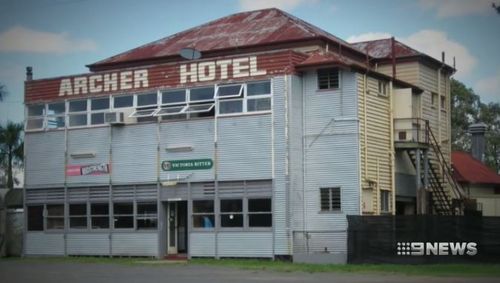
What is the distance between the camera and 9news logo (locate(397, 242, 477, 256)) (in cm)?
2821

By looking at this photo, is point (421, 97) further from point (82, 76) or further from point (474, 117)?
point (474, 117)

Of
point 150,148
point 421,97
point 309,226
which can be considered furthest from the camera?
point 421,97

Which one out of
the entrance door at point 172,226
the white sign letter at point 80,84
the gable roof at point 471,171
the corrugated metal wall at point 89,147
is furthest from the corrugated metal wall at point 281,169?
the gable roof at point 471,171

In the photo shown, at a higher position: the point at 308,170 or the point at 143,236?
the point at 308,170

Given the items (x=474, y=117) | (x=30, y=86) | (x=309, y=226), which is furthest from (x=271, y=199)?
(x=474, y=117)

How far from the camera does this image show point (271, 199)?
107ft

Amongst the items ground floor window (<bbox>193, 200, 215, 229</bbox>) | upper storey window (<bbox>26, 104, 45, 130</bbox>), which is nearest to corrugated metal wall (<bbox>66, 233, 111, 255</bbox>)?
ground floor window (<bbox>193, 200, 215, 229</bbox>)

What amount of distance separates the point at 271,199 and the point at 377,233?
5.06m

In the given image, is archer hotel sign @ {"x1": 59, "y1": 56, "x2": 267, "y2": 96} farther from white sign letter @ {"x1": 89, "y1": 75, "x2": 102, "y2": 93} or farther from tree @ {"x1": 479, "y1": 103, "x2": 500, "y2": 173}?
tree @ {"x1": 479, "y1": 103, "x2": 500, "y2": 173}

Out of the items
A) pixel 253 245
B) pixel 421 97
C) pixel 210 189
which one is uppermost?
pixel 421 97

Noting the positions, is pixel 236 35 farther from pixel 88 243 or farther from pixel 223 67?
pixel 88 243

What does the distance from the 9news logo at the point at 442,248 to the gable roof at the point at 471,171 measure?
59.4 feet

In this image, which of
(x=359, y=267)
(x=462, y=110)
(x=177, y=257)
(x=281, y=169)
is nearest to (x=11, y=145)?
(x=177, y=257)

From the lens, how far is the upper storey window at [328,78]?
32719 millimetres
